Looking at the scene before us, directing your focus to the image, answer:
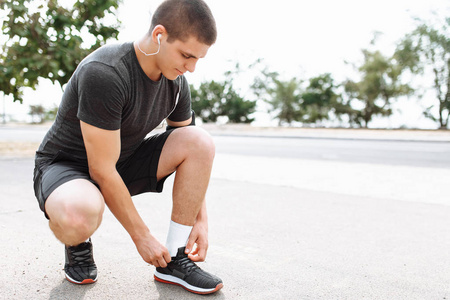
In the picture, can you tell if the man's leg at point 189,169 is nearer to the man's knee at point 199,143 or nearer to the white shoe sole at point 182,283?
the man's knee at point 199,143

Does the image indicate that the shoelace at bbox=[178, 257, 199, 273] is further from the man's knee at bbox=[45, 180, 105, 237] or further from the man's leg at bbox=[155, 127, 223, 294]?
the man's knee at bbox=[45, 180, 105, 237]

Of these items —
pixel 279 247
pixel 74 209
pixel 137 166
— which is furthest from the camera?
pixel 279 247

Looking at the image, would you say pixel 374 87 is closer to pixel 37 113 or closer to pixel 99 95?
pixel 37 113

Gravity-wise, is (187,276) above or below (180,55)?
below

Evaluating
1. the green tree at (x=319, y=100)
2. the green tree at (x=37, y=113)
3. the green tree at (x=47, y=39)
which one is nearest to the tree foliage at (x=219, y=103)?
the green tree at (x=319, y=100)

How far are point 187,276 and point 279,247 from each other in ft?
3.08

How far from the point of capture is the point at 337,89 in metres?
37.8

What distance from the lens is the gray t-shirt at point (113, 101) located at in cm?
184

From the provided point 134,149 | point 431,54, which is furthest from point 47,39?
point 431,54

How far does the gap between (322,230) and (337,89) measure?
36.0 m

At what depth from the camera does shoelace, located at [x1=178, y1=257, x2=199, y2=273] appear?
84.3 inches

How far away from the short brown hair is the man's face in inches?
0.9

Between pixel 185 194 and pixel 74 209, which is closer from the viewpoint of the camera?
pixel 74 209

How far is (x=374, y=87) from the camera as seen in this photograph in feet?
111
